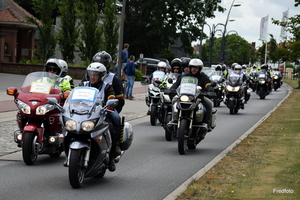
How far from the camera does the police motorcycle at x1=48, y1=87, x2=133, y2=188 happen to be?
23.2 feet

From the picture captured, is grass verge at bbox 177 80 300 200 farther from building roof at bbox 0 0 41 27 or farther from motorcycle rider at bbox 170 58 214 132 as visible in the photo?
building roof at bbox 0 0 41 27

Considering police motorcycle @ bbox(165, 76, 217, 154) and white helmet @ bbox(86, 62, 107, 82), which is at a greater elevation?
white helmet @ bbox(86, 62, 107, 82)

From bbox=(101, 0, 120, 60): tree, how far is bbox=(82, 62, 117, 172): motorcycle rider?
3015 cm

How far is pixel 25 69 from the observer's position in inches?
1527

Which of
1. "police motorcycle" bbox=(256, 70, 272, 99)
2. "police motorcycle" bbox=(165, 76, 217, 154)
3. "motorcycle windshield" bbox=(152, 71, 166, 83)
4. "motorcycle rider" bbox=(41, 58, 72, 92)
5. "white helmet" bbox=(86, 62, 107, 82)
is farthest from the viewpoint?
"police motorcycle" bbox=(256, 70, 272, 99)

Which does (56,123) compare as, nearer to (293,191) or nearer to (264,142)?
(293,191)

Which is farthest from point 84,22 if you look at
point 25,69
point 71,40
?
point 25,69

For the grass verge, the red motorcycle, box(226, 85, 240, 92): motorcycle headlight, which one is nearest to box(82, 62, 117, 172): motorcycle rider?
the grass verge

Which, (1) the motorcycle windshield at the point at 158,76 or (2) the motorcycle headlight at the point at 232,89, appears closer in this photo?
(1) the motorcycle windshield at the point at 158,76

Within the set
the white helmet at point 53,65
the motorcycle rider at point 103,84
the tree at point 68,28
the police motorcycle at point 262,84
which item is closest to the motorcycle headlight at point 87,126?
the motorcycle rider at point 103,84

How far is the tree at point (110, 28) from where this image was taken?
3797 cm

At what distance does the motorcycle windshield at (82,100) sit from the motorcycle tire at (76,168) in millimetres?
521

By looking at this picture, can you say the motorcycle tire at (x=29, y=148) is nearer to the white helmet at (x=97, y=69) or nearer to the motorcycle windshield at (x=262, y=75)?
the white helmet at (x=97, y=69)

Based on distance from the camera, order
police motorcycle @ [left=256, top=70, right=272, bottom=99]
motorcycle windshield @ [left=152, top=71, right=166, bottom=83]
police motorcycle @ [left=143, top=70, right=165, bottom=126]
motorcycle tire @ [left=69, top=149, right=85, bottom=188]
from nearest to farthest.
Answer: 1. motorcycle tire @ [left=69, top=149, right=85, bottom=188]
2. police motorcycle @ [left=143, top=70, right=165, bottom=126]
3. motorcycle windshield @ [left=152, top=71, right=166, bottom=83]
4. police motorcycle @ [left=256, top=70, right=272, bottom=99]
